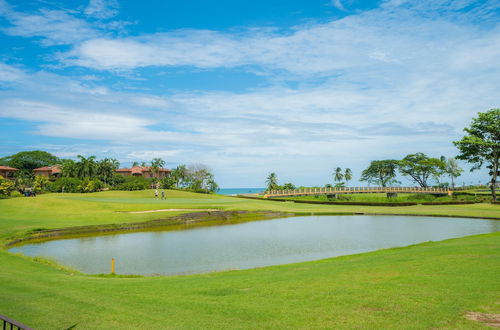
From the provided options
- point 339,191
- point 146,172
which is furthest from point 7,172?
point 339,191

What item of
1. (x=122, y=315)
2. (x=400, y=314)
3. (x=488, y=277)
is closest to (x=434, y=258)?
(x=488, y=277)

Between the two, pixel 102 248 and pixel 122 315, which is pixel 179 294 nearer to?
pixel 122 315

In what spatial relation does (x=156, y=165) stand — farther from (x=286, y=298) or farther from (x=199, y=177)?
(x=286, y=298)

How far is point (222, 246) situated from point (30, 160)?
146 m

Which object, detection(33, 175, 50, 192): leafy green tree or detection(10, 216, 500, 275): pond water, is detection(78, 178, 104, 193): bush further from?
detection(10, 216, 500, 275): pond water

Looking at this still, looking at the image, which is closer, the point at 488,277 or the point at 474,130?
the point at 488,277

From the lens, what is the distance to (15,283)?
13.3 meters

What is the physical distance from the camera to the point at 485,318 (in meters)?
→ 8.43

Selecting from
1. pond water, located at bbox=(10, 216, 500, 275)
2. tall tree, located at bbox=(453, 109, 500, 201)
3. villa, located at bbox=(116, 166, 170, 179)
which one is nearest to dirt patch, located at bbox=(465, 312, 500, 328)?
pond water, located at bbox=(10, 216, 500, 275)

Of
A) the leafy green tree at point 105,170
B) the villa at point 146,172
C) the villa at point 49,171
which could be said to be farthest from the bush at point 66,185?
the villa at point 146,172

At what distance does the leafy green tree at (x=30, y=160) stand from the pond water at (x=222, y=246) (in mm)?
131295

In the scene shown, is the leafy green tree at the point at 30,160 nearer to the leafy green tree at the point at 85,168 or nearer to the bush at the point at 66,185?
the leafy green tree at the point at 85,168

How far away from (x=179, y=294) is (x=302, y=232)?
87.5ft

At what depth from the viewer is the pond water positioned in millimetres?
23000
